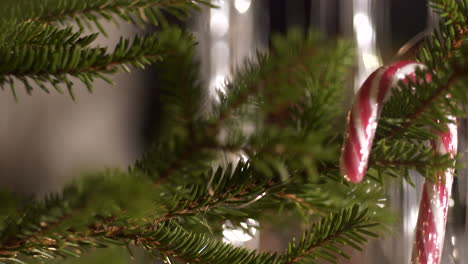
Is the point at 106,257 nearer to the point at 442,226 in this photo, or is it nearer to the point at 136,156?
the point at 442,226

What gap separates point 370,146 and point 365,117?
2 centimetres

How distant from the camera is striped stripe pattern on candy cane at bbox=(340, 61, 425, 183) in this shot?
0.31m

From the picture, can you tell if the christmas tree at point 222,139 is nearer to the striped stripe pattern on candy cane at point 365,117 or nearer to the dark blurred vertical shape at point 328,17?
the striped stripe pattern on candy cane at point 365,117

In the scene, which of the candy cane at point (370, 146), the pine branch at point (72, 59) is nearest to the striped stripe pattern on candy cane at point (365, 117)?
the candy cane at point (370, 146)

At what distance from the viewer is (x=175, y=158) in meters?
0.26

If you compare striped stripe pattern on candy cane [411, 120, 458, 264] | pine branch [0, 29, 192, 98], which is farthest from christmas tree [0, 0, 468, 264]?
striped stripe pattern on candy cane [411, 120, 458, 264]

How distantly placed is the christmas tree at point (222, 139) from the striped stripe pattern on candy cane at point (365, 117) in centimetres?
1

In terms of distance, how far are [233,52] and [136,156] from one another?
1.27 ft

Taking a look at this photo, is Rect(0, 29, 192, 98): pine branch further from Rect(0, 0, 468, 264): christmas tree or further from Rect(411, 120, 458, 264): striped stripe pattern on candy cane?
Rect(411, 120, 458, 264): striped stripe pattern on candy cane

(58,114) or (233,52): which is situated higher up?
(233,52)

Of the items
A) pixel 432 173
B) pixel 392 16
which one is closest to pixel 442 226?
pixel 432 173

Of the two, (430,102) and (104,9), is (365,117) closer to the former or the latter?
(430,102)

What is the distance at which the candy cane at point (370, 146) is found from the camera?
311 millimetres

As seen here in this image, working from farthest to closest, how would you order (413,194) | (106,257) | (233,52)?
(233,52), (413,194), (106,257)
